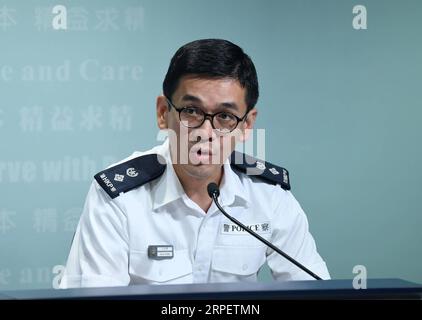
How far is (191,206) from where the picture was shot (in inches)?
48.6

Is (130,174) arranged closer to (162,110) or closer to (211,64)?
(162,110)

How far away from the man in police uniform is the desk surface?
0.45 metres

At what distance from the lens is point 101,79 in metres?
1.54

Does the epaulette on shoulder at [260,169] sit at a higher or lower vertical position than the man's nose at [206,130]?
lower

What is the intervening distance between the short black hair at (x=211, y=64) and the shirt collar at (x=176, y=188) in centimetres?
16

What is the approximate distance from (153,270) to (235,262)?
0.20 metres

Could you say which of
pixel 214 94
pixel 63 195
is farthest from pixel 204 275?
pixel 63 195

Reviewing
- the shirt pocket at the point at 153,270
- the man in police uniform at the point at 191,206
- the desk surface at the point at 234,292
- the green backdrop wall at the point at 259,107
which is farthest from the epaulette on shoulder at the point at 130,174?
the desk surface at the point at 234,292

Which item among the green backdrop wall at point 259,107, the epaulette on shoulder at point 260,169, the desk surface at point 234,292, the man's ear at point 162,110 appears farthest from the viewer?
the green backdrop wall at point 259,107

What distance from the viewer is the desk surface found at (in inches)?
23.8

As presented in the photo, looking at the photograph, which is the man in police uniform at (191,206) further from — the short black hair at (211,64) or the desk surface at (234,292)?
the desk surface at (234,292)

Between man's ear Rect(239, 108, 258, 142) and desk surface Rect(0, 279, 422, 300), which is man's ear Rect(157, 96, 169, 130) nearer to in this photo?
man's ear Rect(239, 108, 258, 142)

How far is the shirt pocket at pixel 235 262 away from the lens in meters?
1.23
